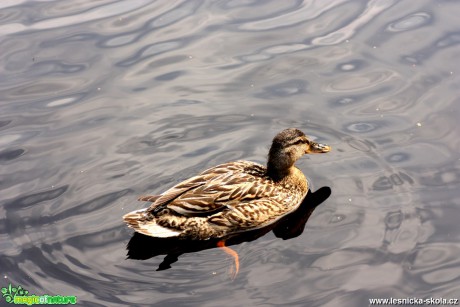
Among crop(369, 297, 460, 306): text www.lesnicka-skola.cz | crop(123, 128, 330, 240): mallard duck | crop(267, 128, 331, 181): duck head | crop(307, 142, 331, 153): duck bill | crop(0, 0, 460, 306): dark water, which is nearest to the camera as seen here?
crop(369, 297, 460, 306): text www.lesnicka-skola.cz

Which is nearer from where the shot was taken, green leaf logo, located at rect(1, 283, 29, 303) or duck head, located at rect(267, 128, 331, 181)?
green leaf logo, located at rect(1, 283, 29, 303)

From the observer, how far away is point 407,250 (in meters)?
7.35

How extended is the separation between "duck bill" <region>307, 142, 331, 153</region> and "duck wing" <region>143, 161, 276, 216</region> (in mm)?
720

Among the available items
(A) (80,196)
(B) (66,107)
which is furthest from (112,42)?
(A) (80,196)

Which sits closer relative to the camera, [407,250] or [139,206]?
[407,250]

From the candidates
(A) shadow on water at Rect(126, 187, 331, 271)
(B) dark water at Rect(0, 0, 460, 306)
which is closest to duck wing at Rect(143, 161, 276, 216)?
(A) shadow on water at Rect(126, 187, 331, 271)

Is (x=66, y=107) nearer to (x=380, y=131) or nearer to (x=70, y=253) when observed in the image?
(x=70, y=253)

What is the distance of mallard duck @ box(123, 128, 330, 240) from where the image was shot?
310 inches

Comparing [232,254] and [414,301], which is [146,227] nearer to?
[232,254]

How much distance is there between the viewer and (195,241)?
26.2 feet

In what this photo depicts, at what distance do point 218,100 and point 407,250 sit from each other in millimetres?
3978

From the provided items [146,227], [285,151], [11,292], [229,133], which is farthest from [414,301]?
[11,292]

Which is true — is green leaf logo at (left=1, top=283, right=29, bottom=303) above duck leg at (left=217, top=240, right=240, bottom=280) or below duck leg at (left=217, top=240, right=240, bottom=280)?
above

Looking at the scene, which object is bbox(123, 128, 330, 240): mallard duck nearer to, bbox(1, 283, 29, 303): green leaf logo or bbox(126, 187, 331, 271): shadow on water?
bbox(126, 187, 331, 271): shadow on water
